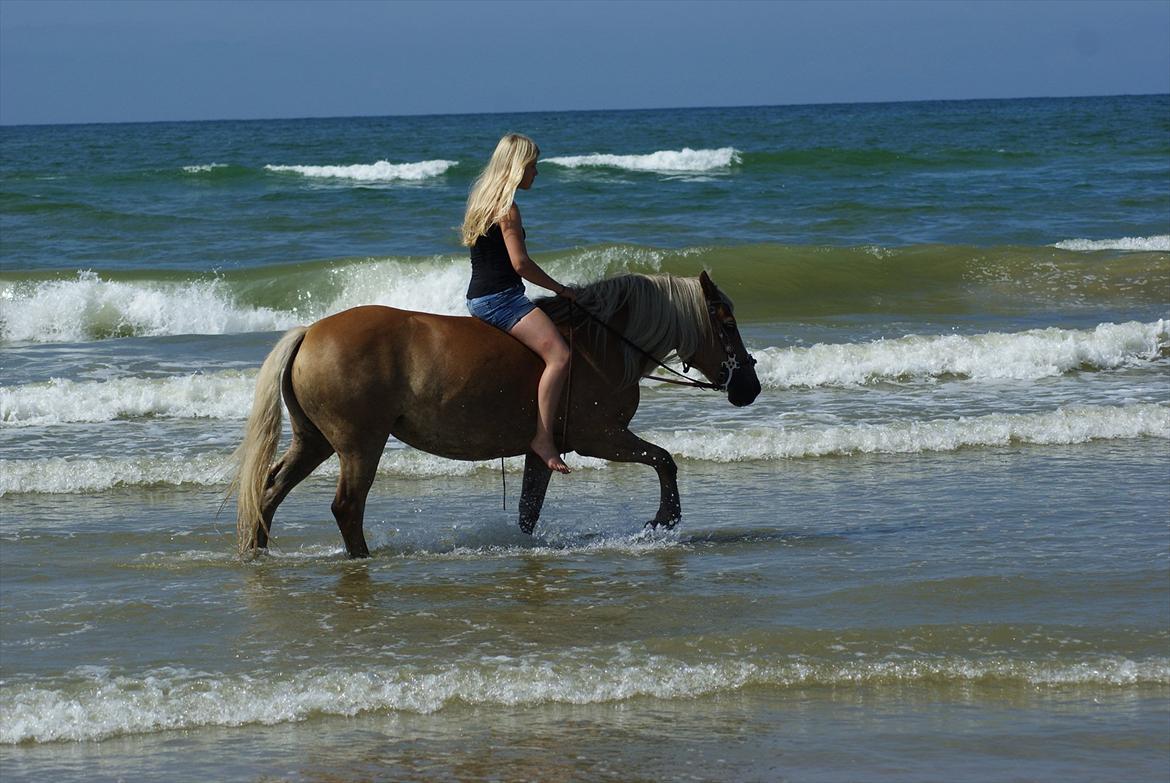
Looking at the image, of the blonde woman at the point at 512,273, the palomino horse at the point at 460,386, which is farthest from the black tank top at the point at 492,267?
the palomino horse at the point at 460,386

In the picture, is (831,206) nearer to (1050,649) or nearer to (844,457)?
(844,457)

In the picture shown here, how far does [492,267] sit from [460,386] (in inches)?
23.2

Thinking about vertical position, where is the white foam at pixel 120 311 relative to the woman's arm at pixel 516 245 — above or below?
below

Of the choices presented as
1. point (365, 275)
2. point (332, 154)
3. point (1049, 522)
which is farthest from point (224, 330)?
point (332, 154)

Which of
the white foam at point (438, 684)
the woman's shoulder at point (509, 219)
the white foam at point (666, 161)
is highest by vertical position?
the white foam at point (666, 161)

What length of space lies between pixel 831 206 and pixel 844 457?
19.0 m

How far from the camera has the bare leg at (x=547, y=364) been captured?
6555 mm

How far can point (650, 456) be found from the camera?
6855 millimetres

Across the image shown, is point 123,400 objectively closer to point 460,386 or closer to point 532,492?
point 532,492

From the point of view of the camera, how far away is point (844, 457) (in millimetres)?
9047

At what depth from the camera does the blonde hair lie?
6.23 m

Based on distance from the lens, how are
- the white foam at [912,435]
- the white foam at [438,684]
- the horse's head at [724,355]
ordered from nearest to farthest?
the white foam at [438,684], the horse's head at [724,355], the white foam at [912,435]

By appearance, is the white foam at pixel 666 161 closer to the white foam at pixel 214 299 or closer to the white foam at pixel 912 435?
the white foam at pixel 214 299

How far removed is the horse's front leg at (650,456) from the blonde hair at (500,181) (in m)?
1.26
